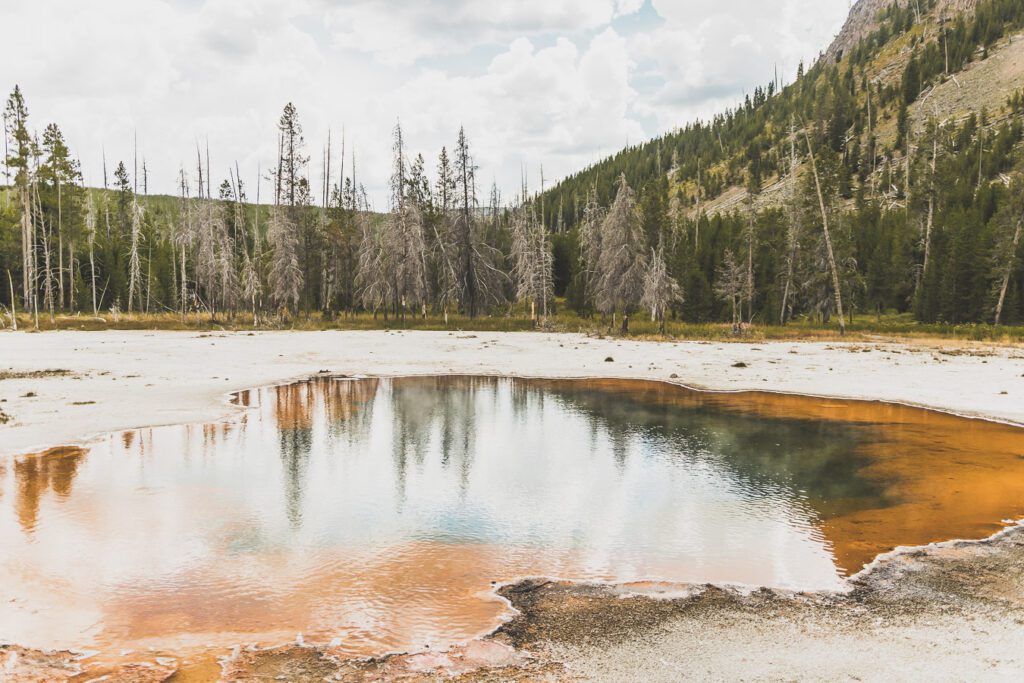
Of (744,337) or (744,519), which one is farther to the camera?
(744,337)

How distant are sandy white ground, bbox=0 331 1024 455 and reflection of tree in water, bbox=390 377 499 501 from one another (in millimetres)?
2737

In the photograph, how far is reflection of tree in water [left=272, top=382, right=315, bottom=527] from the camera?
1114 centimetres

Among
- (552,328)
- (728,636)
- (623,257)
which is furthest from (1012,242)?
(728,636)

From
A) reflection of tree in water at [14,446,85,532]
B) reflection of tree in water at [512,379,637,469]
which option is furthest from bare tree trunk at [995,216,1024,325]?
reflection of tree in water at [14,446,85,532]

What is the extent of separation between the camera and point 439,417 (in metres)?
18.7

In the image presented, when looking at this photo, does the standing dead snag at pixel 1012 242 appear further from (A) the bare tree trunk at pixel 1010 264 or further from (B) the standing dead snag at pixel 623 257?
(B) the standing dead snag at pixel 623 257

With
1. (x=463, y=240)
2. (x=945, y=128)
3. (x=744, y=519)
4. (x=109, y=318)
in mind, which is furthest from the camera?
(x=945, y=128)

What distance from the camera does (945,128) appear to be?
95812mm

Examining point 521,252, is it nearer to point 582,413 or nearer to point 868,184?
point 582,413

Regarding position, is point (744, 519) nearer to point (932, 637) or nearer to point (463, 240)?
point (932, 637)

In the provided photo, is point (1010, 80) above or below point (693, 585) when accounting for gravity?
above

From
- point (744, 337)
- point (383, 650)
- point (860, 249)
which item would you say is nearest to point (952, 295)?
point (860, 249)

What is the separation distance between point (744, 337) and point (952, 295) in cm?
2595

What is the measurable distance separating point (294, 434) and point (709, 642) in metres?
12.5
